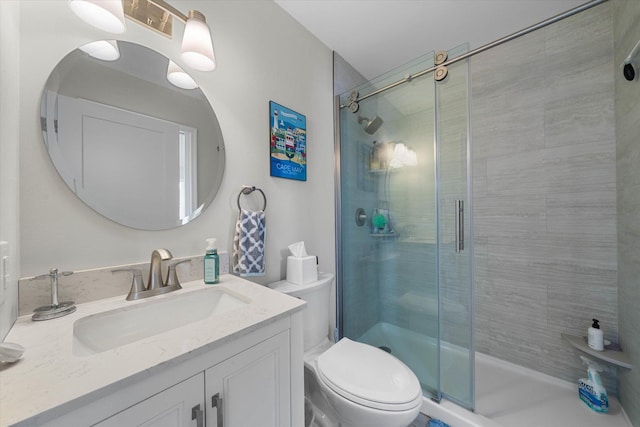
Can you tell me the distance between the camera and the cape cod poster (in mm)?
1406

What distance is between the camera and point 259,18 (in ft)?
4.47

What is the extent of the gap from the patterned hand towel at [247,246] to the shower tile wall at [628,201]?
1.89m

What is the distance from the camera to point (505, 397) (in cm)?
150

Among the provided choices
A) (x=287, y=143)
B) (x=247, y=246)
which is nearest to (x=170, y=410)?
(x=247, y=246)

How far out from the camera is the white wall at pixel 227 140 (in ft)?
2.43

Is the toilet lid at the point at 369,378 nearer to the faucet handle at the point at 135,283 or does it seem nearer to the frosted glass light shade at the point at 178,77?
the faucet handle at the point at 135,283

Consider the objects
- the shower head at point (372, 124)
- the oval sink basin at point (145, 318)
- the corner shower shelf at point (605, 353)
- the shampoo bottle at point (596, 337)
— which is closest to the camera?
the oval sink basin at point (145, 318)

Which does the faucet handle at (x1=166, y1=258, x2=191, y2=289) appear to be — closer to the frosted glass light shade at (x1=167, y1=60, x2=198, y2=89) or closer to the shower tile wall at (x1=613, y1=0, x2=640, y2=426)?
the frosted glass light shade at (x1=167, y1=60, x2=198, y2=89)

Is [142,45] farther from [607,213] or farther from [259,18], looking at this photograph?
[607,213]

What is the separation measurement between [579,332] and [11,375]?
257cm

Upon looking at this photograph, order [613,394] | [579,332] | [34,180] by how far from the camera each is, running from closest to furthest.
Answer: [34,180] → [613,394] → [579,332]

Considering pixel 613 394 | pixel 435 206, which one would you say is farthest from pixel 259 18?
pixel 613 394

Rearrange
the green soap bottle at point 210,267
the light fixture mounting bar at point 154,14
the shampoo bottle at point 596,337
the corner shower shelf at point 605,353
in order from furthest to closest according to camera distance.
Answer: the shampoo bottle at point 596,337 → the corner shower shelf at point 605,353 → the green soap bottle at point 210,267 → the light fixture mounting bar at point 154,14

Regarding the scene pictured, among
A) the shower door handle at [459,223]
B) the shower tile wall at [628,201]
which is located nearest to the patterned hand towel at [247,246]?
the shower door handle at [459,223]
